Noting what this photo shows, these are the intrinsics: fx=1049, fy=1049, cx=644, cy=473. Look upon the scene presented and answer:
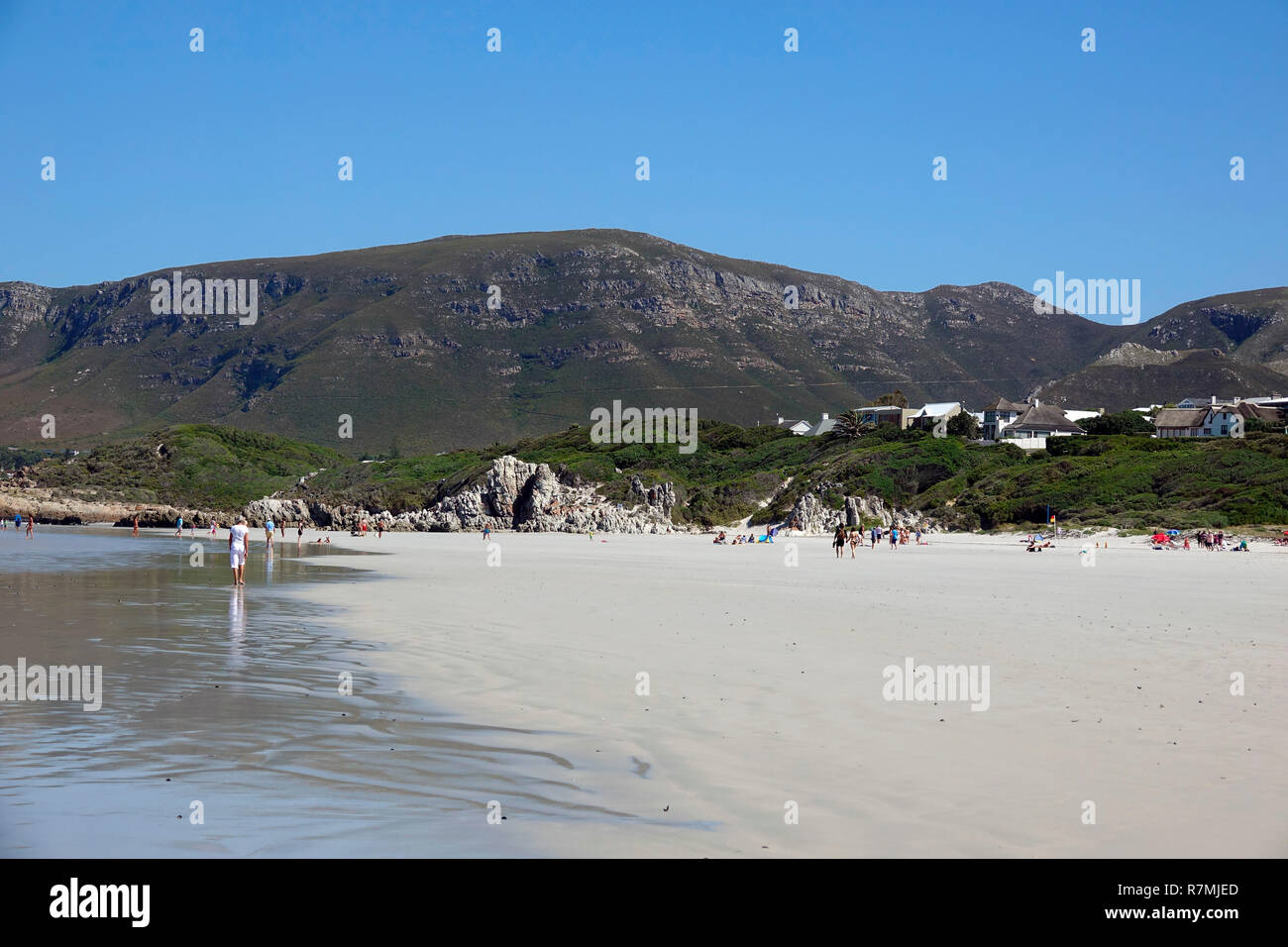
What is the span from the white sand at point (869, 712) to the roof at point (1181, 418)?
71.0 m

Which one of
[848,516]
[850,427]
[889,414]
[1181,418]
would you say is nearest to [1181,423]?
[1181,418]

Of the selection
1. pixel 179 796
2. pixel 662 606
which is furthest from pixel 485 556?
pixel 179 796

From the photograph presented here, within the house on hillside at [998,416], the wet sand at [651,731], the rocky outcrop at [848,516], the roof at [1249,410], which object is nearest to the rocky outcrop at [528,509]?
the rocky outcrop at [848,516]

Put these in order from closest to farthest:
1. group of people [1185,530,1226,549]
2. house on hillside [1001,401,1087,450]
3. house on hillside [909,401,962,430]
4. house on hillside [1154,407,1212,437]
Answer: group of people [1185,530,1226,549]
house on hillside [1154,407,1212,437]
house on hillside [1001,401,1087,450]
house on hillside [909,401,962,430]

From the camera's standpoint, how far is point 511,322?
182m

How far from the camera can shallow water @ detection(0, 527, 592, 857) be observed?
6215mm

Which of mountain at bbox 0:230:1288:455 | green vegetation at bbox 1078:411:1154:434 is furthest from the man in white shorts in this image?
mountain at bbox 0:230:1288:455

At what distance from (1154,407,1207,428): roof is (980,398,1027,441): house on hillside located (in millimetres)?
11730

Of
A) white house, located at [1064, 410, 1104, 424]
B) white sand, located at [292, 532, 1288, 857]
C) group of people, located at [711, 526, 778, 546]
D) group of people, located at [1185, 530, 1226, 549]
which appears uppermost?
white house, located at [1064, 410, 1104, 424]

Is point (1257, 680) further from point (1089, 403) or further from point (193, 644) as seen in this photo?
point (1089, 403)

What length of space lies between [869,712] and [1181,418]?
8893 cm

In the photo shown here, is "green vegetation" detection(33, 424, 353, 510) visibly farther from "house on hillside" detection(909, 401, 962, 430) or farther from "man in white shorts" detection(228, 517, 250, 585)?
"man in white shorts" detection(228, 517, 250, 585)

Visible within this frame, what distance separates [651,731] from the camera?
29.7ft

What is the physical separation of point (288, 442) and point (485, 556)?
79.7 m
